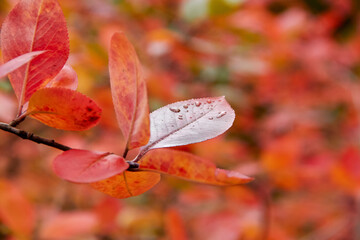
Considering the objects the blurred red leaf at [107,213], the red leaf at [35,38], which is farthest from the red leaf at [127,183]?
the blurred red leaf at [107,213]

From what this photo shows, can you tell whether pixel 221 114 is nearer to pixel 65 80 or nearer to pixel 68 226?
pixel 65 80

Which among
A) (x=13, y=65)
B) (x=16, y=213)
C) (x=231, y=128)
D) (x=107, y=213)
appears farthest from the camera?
(x=231, y=128)

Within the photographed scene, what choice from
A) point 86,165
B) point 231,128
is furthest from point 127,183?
point 231,128

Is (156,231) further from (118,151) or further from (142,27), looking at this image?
(142,27)

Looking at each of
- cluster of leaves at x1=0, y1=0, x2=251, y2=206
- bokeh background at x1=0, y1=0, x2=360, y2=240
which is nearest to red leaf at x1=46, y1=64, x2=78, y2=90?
cluster of leaves at x1=0, y1=0, x2=251, y2=206

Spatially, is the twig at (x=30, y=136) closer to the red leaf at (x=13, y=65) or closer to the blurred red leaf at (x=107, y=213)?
the red leaf at (x=13, y=65)

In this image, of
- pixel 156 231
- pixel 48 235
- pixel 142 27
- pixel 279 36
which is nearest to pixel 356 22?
pixel 279 36

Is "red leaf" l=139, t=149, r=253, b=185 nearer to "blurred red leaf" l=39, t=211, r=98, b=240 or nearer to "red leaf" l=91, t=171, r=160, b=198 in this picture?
"red leaf" l=91, t=171, r=160, b=198
